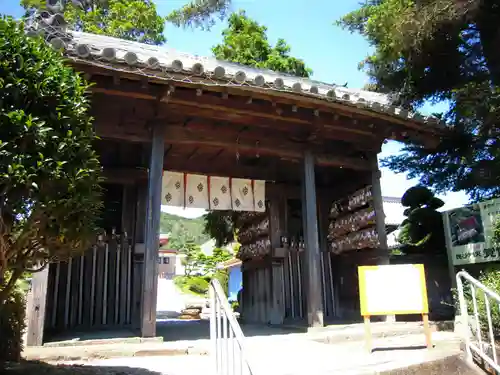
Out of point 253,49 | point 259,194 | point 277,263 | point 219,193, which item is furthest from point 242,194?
point 253,49

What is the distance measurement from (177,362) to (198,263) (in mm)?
30419

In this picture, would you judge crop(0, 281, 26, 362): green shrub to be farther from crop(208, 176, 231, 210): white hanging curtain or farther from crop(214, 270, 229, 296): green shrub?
crop(214, 270, 229, 296): green shrub

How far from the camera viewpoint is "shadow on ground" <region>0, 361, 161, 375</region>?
177 inches

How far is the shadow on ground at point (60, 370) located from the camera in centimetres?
449

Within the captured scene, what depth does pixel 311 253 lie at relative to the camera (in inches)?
323

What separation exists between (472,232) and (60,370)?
25.3ft

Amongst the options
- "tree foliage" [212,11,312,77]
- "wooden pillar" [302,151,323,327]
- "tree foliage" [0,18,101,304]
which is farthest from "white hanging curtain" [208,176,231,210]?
"tree foliage" [212,11,312,77]

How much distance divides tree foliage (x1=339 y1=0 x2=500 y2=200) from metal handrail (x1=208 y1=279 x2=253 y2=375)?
21.1 feet

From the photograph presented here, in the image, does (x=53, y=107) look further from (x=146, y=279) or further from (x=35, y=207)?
(x=146, y=279)

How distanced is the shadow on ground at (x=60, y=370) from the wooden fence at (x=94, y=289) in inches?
132

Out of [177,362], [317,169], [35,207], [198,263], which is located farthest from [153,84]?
[198,263]

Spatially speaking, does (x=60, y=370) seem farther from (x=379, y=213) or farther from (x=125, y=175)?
(x=379, y=213)

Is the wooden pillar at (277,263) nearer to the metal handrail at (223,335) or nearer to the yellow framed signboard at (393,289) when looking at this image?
the yellow framed signboard at (393,289)

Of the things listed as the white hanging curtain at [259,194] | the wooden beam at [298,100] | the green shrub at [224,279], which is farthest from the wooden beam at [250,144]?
the green shrub at [224,279]
